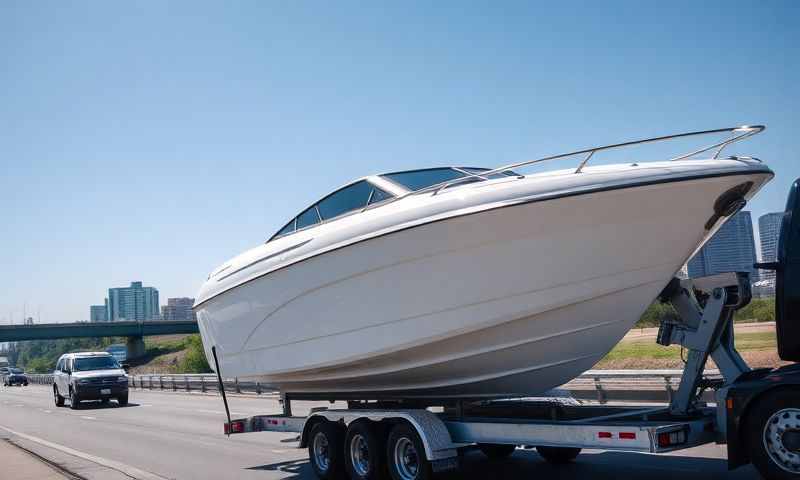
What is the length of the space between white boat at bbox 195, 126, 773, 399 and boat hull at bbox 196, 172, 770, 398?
0.01 m

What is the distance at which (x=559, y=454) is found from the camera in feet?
27.0

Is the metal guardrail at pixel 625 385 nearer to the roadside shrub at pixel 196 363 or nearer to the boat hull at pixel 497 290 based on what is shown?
the boat hull at pixel 497 290

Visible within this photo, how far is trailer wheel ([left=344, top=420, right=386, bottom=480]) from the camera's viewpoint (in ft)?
24.1

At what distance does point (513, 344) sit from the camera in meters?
6.60

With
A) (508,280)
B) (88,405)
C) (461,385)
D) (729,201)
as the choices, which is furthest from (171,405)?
(729,201)

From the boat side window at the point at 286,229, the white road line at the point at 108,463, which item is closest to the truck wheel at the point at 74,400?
the white road line at the point at 108,463

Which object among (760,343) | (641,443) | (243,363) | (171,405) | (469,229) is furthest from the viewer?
(171,405)

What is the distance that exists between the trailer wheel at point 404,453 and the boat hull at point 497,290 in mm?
637

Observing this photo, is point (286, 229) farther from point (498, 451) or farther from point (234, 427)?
point (498, 451)

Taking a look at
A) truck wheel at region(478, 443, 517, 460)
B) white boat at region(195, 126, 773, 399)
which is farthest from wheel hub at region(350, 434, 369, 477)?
truck wheel at region(478, 443, 517, 460)

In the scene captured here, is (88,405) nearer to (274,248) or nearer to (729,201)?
(274,248)

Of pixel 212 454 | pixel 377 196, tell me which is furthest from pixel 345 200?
pixel 212 454

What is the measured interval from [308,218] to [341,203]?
2.14 ft

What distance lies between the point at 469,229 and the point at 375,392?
292cm
